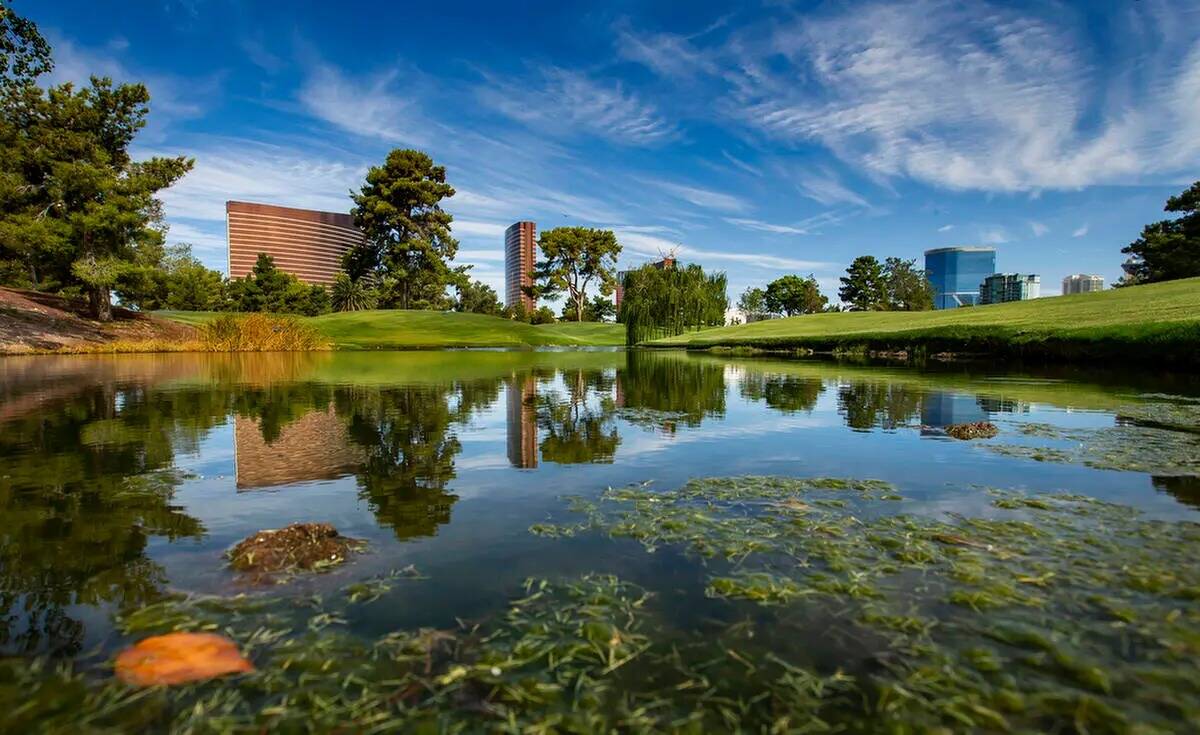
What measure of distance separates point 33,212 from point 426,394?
40.7 meters

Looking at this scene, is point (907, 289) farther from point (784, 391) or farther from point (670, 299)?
point (784, 391)

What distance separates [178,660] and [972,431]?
1005 cm

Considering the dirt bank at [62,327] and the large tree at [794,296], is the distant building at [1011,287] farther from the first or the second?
the dirt bank at [62,327]

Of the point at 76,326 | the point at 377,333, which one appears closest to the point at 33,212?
the point at 76,326

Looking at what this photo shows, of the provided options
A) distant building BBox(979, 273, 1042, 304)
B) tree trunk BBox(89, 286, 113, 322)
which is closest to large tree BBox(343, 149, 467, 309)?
tree trunk BBox(89, 286, 113, 322)

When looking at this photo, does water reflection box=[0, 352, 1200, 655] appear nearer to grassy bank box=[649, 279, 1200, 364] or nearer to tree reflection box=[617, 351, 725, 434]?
tree reflection box=[617, 351, 725, 434]

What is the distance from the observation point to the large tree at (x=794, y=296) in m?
117

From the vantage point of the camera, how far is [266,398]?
13750mm

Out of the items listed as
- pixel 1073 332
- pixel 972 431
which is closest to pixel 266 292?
pixel 1073 332

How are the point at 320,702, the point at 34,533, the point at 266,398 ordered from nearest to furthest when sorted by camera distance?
1. the point at 320,702
2. the point at 34,533
3. the point at 266,398

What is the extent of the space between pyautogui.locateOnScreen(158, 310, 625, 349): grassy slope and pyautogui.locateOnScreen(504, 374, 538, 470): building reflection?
3686 centimetres

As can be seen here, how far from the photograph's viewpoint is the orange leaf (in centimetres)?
265

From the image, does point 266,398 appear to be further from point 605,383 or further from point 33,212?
point 33,212

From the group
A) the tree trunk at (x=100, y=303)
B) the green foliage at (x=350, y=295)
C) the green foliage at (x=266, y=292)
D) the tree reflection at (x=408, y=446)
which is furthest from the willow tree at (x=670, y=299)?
the green foliage at (x=266, y=292)
